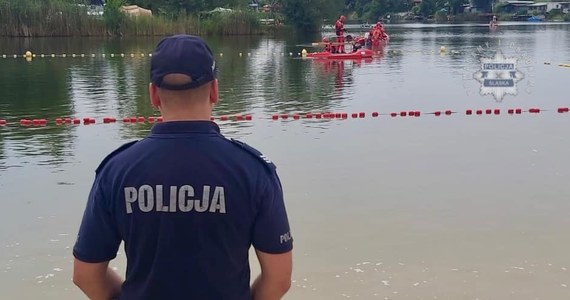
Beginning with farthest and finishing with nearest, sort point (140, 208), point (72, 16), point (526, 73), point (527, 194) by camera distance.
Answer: point (72, 16) → point (526, 73) → point (527, 194) → point (140, 208)

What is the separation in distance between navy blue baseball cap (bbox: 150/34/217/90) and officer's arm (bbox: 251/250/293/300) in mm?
657

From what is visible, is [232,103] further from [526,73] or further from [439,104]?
[526,73]

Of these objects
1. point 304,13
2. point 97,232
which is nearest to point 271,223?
point 97,232

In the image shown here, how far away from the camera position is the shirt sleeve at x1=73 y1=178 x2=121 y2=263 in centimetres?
232

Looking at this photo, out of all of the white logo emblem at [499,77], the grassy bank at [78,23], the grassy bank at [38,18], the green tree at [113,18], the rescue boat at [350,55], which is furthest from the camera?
the green tree at [113,18]

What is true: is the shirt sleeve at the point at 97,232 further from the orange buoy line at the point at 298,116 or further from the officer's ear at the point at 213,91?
the orange buoy line at the point at 298,116

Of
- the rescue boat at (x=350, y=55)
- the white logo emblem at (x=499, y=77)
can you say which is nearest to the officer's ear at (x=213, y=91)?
the white logo emblem at (x=499, y=77)

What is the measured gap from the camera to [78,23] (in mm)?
40250

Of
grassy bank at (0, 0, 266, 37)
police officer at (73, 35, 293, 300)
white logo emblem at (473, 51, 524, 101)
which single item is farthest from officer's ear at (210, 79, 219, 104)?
grassy bank at (0, 0, 266, 37)

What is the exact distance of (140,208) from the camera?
7.42ft

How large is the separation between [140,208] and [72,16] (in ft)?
132

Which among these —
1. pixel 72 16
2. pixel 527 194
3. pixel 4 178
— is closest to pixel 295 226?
pixel 527 194

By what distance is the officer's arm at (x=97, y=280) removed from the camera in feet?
8.00

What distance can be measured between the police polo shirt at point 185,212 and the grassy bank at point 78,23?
3920cm
